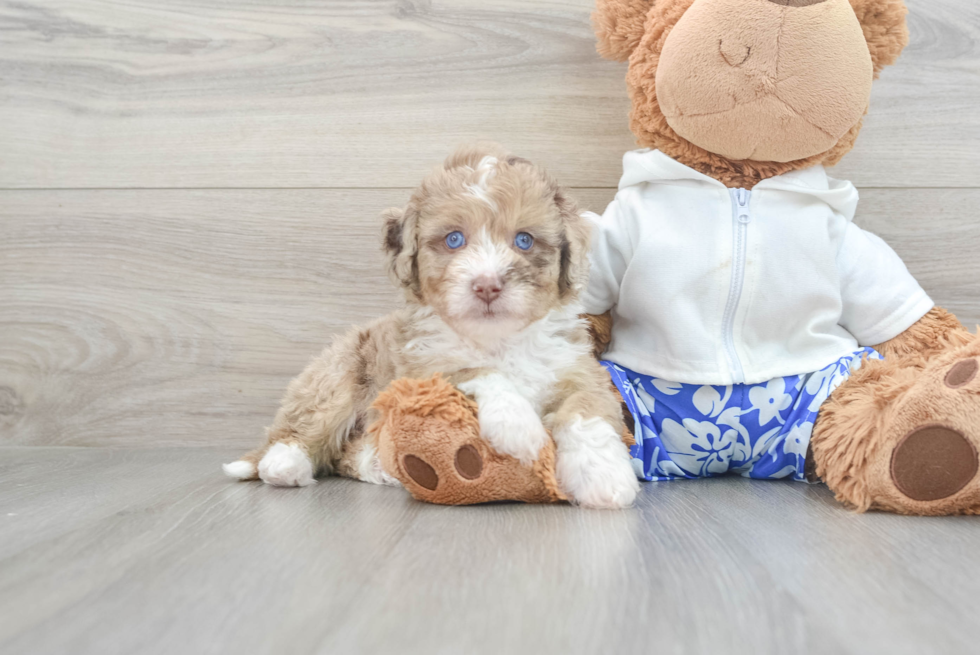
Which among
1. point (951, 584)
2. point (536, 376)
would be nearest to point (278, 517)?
point (536, 376)

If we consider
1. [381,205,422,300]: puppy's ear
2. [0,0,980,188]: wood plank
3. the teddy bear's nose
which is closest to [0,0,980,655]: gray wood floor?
[0,0,980,188]: wood plank

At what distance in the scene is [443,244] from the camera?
118 cm

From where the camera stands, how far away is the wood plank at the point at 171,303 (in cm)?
166

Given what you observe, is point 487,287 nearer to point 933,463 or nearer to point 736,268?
point 736,268

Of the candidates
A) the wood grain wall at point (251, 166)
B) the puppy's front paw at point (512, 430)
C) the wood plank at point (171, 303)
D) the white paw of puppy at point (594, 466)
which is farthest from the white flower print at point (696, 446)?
the wood plank at point (171, 303)

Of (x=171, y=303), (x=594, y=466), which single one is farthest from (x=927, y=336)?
(x=171, y=303)

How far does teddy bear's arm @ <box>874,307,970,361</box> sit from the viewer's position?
1.29 meters

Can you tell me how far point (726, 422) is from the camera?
130 cm

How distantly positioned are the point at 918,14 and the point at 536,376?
3.67 ft

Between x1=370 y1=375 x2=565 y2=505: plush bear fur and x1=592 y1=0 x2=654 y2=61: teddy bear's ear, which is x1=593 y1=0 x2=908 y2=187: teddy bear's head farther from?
x1=370 y1=375 x2=565 y2=505: plush bear fur

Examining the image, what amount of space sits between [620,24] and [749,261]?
48cm

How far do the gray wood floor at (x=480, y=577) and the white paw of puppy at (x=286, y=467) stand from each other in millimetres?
96

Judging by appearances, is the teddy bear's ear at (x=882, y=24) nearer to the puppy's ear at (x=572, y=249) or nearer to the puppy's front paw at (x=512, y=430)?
the puppy's ear at (x=572, y=249)

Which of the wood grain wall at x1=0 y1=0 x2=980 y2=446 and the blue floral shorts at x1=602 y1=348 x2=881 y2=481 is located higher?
the wood grain wall at x1=0 y1=0 x2=980 y2=446
